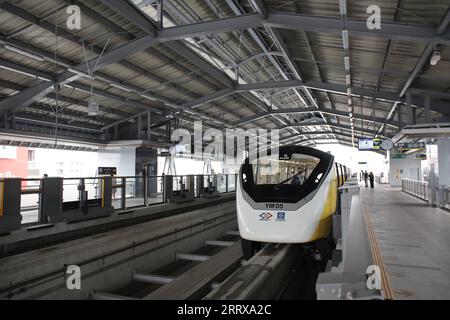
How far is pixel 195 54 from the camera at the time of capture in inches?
516

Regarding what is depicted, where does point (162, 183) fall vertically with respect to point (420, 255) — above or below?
above

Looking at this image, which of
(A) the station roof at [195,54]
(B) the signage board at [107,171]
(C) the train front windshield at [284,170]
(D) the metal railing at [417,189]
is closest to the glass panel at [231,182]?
(A) the station roof at [195,54]

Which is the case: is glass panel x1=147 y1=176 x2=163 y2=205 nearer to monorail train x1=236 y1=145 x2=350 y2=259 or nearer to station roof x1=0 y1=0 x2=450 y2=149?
station roof x1=0 y1=0 x2=450 y2=149

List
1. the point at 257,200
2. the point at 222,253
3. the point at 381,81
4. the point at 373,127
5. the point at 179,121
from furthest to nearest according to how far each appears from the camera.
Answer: the point at 373,127 → the point at 179,121 → the point at 381,81 → the point at 222,253 → the point at 257,200

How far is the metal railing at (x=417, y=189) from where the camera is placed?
1510 cm

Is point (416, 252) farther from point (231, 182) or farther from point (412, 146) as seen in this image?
point (412, 146)

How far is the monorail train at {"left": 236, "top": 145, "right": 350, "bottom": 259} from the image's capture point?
5617 millimetres

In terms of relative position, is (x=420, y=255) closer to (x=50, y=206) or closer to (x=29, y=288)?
(x=29, y=288)

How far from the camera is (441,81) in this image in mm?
12062

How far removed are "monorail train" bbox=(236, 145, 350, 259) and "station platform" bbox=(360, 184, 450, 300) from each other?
125 centimetres

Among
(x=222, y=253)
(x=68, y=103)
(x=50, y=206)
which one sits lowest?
(x=222, y=253)

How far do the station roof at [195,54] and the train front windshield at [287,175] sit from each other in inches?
171
